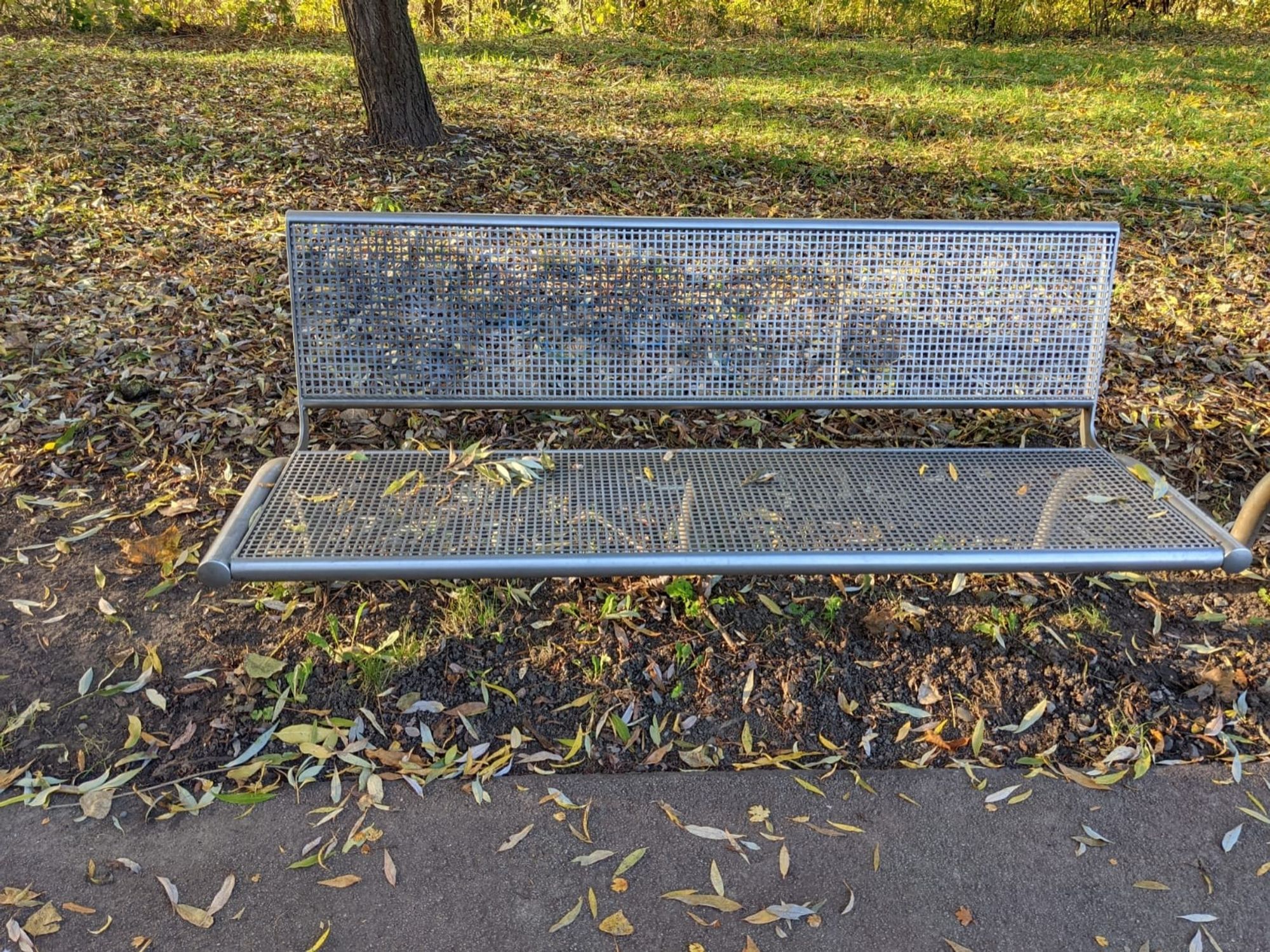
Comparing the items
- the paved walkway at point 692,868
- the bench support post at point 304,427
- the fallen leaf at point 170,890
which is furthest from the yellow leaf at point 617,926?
Answer: the bench support post at point 304,427

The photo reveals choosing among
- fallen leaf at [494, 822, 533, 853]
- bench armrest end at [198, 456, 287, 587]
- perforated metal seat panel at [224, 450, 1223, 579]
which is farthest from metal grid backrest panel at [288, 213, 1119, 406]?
fallen leaf at [494, 822, 533, 853]

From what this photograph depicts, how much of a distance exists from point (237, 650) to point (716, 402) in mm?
1585

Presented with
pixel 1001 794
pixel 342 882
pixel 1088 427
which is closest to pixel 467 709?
pixel 342 882

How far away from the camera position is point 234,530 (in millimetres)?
2580

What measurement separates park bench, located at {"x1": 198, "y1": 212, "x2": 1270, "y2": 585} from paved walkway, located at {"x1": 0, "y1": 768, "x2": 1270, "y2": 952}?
0.68m

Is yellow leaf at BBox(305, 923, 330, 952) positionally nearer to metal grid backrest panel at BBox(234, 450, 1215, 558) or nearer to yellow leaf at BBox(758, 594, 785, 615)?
metal grid backrest panel at BBox(234, 450, 1215, 558)

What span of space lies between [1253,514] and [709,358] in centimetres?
156

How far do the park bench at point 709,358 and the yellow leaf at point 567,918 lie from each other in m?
0.93

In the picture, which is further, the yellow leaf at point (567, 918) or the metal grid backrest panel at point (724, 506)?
the metal grid backrest panel at point (724, 506)

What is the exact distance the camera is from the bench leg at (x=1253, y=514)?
2676 millimetres

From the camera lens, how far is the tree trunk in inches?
241

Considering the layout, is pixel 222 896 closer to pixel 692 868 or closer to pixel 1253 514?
pixel 692 868

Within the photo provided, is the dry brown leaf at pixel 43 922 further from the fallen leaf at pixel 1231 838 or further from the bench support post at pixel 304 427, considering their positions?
the fallen leaf at pixel 1231 838

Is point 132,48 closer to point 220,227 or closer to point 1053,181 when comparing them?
point 220,227
